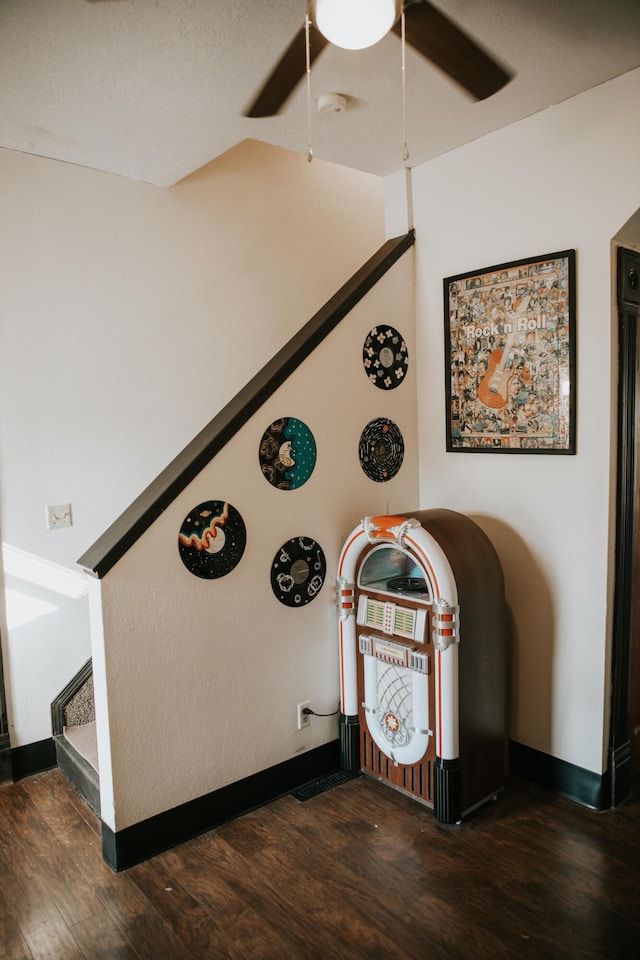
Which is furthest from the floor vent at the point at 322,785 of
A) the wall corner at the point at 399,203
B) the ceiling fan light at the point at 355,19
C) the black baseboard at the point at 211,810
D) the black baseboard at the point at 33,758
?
the ceiling fan light at the point at 355,19

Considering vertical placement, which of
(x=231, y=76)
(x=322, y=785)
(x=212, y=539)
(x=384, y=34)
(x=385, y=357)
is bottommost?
(x=322, y=785)

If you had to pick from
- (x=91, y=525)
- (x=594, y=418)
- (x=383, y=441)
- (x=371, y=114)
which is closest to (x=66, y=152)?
(x=371, y=114)

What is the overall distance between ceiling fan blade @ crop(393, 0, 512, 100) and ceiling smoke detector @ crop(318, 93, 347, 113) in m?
0.39

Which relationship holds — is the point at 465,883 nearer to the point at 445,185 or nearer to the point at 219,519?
the point at 219,519

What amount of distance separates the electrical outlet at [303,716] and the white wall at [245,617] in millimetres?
31

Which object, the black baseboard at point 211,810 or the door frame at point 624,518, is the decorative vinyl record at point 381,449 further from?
the black baseboard at point 211,810

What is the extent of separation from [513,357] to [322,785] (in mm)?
2056

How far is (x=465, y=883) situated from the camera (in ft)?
7.25

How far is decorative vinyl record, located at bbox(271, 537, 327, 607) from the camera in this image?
2.79m

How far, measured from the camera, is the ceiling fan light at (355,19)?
161 cm

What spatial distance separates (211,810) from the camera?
2.59m

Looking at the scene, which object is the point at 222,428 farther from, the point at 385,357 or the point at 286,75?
the point at 286,75

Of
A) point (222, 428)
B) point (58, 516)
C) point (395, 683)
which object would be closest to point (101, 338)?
point (58, 516)

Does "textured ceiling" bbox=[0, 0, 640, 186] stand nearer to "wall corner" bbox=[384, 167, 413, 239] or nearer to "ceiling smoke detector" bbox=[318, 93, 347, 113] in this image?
"ceiling smoke detector" bbox=[318, 93, 347, 113]
